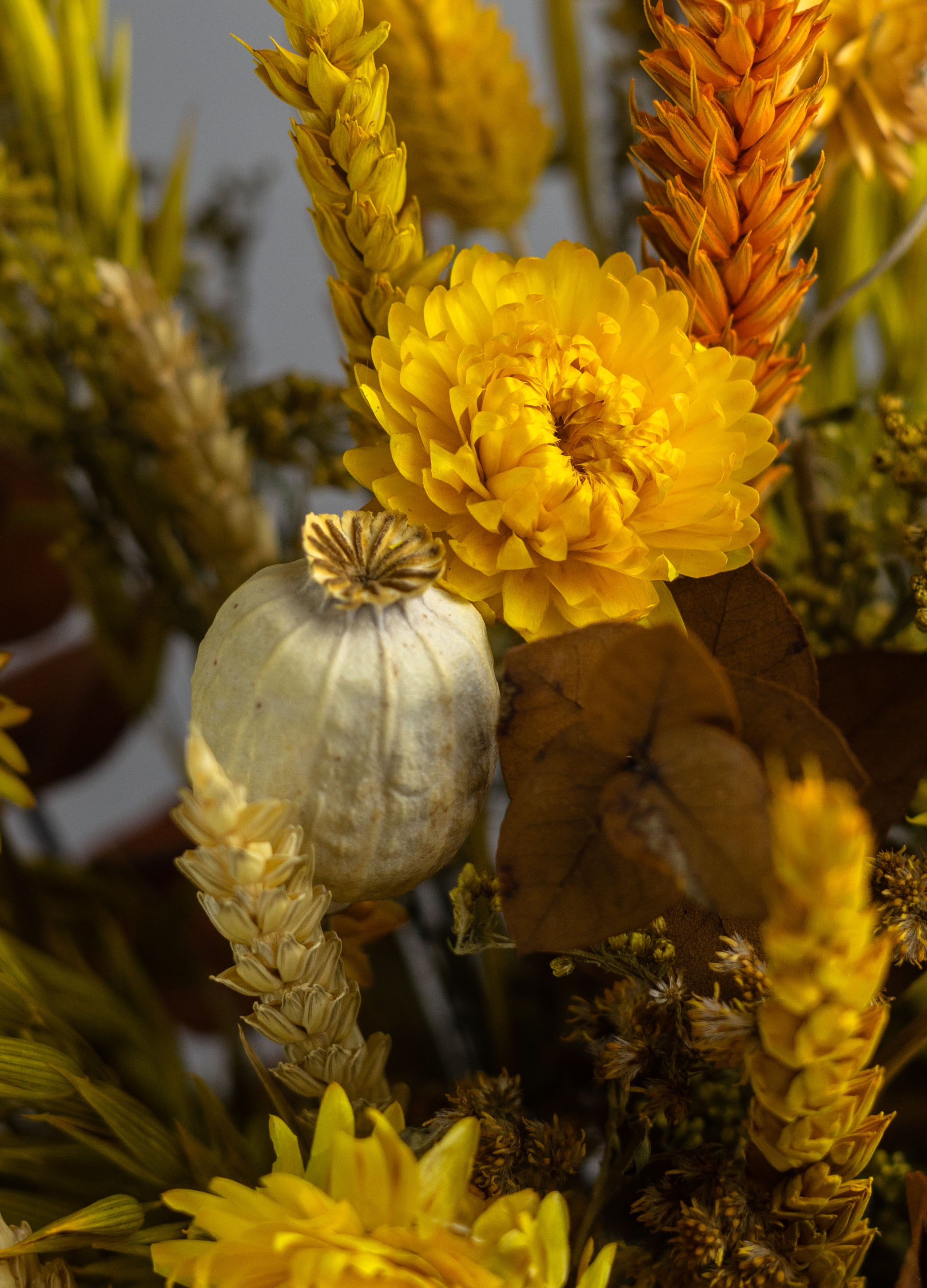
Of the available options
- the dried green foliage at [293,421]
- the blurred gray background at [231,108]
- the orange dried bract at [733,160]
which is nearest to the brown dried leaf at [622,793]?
the orange dried bract at [733,160]

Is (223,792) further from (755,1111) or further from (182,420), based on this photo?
(182,420)

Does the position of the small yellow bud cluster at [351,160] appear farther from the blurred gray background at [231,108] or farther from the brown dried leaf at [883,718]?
the blurred gray background at [231,108]

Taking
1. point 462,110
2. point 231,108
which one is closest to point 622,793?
point 462,110

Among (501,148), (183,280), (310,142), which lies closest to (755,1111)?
(310,142)

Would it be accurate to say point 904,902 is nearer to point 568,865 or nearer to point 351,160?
point 568,865

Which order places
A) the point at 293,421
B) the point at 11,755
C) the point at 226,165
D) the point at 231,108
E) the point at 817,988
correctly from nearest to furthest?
the point at 817,988 < the point at 11,755 < the point at 293,421 < the point at 226,165 < the point at 231,108

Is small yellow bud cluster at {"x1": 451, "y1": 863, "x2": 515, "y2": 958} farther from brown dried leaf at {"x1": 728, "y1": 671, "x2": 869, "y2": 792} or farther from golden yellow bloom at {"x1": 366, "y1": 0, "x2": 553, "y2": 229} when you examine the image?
golden yellow bloom at {"x1": 366, "y1": 0, "x2": 553, "y2": 229}
